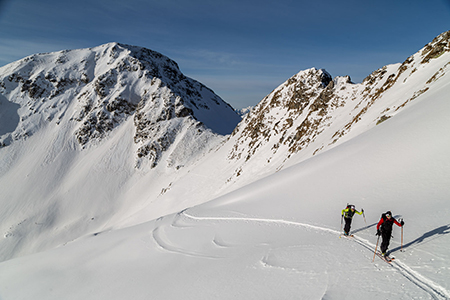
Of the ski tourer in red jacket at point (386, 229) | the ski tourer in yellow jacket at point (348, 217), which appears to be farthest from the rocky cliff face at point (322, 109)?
the ski tourer in red jacket at point (386, 229)

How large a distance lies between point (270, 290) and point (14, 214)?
75097 mm

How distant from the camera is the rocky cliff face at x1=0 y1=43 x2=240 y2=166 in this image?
70812 millimetres

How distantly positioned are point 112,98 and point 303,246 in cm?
8658

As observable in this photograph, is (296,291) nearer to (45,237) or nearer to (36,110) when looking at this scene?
(45,237)

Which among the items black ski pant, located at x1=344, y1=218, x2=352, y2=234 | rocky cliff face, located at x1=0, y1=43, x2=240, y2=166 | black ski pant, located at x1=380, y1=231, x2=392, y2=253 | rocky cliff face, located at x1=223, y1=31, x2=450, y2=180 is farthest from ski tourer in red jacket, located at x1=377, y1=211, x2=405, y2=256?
rocky cliff face, located at x1=0, y1=43, x2=240, y2=166

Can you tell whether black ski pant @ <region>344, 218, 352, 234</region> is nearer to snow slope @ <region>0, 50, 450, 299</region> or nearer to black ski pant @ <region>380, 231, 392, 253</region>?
snow slope @ <region>0, 50, 450, 299</region>

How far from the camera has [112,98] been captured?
80.2 meters

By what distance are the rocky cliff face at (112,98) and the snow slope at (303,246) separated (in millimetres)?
54057

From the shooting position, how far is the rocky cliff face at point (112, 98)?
232 ft

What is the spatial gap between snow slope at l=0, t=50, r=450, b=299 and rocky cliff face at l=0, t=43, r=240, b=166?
177 feet

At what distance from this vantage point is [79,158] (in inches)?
2805

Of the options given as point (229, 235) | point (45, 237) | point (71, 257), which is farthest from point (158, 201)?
point (229, 235)

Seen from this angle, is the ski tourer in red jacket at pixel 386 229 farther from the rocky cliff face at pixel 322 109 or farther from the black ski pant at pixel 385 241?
the rocky cliff face at pixel 322 109

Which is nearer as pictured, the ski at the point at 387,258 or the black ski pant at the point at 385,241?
the ski at the point at 387,258
